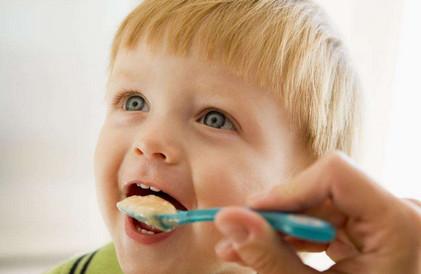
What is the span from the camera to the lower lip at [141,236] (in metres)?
0.67

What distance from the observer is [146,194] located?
2.24 ft

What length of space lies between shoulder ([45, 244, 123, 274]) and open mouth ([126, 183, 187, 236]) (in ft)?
0.95

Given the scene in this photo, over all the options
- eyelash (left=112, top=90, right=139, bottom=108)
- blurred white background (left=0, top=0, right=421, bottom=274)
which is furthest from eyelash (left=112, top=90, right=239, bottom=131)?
blurred white background (left=0, top=0, right=421, bottom=274)

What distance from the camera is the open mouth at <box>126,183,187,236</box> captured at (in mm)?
664

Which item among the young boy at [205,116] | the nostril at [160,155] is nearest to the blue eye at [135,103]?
the young boy at [205,116]

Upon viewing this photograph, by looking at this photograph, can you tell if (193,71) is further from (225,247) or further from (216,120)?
(225,247)

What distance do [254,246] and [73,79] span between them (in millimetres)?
834

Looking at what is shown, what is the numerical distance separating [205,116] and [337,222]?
206 millimetres

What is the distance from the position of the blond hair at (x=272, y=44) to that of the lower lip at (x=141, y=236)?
192 mm

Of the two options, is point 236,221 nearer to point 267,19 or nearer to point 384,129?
point 267,19

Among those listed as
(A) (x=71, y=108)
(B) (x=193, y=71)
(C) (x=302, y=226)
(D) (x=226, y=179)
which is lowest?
(C) (x=302, y=226)

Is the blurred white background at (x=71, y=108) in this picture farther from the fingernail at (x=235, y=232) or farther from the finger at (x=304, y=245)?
the fingernail at (x=235, y=232)

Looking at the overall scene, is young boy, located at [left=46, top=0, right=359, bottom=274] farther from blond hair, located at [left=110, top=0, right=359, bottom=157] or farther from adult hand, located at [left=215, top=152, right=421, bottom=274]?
adult hand, located at [left=215, top=152, right=421, bottom=274]

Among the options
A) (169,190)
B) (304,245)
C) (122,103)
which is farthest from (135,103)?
(304,245)
